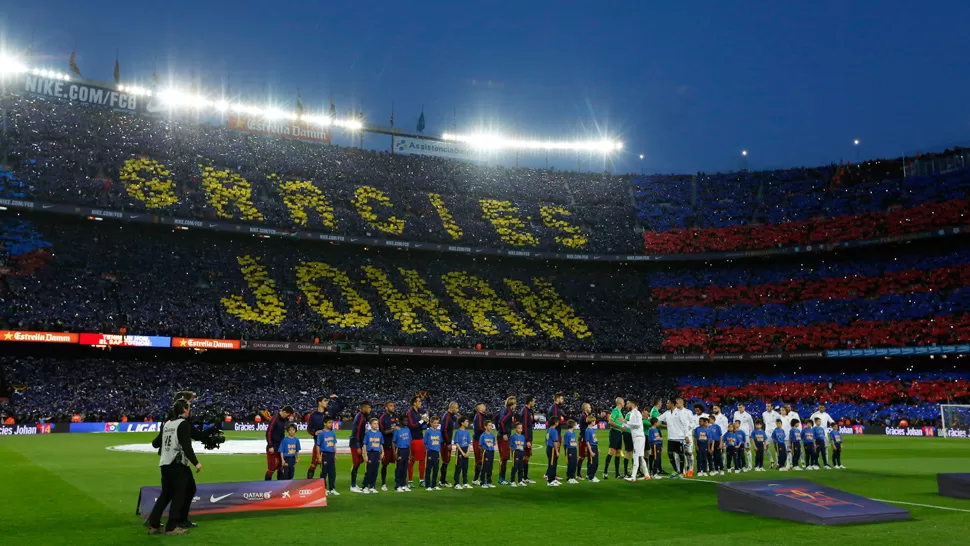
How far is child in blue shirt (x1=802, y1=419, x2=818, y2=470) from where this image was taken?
25781 mm

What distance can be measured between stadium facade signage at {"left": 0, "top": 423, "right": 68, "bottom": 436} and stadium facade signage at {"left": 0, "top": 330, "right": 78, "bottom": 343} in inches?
186

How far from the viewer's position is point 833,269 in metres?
64.5

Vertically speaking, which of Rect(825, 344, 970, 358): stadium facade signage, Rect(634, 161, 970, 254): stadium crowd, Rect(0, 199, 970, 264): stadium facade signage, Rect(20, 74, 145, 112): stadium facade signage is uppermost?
Rect(20, 74, 145, 112): stadium facade signage

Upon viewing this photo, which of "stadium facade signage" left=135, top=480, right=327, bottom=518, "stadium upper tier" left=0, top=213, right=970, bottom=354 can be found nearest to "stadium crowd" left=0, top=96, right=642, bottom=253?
"stadium upper tier" left=0, top=213, right=970, bottom=354

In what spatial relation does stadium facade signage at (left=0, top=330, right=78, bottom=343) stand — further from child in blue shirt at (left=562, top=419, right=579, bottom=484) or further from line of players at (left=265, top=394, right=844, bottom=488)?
child in blue shirt at (left=562, top=419, right=579, bottom=484)

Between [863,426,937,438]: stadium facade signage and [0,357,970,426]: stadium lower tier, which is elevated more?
[0,357,970,426]: stadium lower tier

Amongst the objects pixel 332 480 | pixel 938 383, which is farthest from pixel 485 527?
pixel 938 383

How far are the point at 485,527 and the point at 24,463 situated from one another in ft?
62.1

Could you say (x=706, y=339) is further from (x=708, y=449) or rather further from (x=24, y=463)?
(x=24, y=463)

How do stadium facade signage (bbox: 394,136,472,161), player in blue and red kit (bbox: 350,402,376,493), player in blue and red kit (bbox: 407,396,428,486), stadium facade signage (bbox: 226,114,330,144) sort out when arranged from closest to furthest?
player in blue and red kit (bbox: 350,402,376,493), player in blue and red kit (bbox: 407,396,428,486), stadium facade signage (bbox: 226,114,330,144), stadium facade signage (bbox: 394,136,472,161)

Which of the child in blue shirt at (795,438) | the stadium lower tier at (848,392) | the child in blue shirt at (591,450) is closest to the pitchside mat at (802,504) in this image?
the child in blue shirt at (591,450)

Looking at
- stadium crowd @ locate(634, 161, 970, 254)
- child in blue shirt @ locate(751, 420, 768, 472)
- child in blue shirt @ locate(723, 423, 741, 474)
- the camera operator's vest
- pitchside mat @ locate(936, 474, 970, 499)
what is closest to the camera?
the camera operator's vest

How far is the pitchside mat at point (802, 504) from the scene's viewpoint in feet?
45.6

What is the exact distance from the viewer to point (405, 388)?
5494 cm
